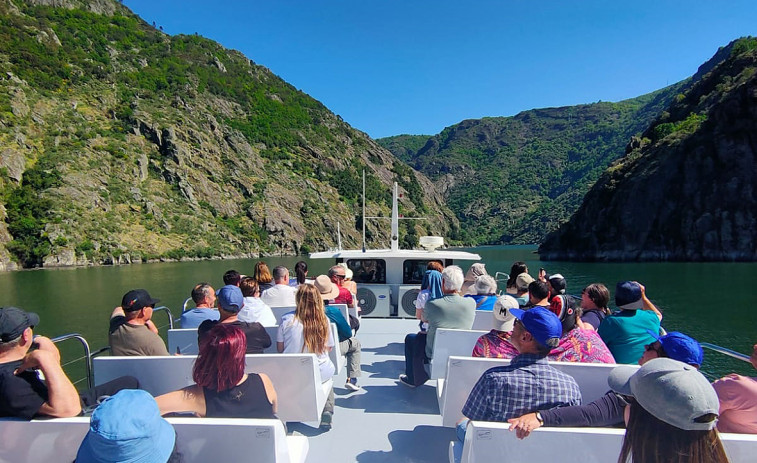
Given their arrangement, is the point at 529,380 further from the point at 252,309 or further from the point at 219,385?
the point at 252,309

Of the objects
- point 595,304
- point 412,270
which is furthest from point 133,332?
point 412,270

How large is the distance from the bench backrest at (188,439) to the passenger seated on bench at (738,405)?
2342 millimetres

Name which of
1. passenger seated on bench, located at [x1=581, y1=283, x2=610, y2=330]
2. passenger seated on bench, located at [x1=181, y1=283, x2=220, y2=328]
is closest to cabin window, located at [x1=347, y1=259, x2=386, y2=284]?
passenger seated on bench, located at [x1=181, y1=283, x2=220, y2=328]

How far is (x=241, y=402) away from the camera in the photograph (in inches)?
101

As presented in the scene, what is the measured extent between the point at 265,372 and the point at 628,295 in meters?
3.15

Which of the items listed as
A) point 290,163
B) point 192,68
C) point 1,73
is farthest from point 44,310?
point 192,68

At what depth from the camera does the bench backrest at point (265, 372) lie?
119 inches

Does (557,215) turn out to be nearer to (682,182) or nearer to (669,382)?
(682,182)

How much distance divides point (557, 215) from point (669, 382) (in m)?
157

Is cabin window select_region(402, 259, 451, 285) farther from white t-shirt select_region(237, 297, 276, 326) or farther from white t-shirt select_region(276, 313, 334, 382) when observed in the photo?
white t-shirt select_region(276, 313, 334, 382)

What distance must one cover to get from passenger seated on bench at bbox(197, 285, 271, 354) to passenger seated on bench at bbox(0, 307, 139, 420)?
43.9 inches

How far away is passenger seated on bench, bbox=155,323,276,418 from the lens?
2414 mm

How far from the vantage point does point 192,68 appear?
101m

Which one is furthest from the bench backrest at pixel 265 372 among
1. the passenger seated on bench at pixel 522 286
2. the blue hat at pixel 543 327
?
the passenger seated on bench at pixel 522 286
